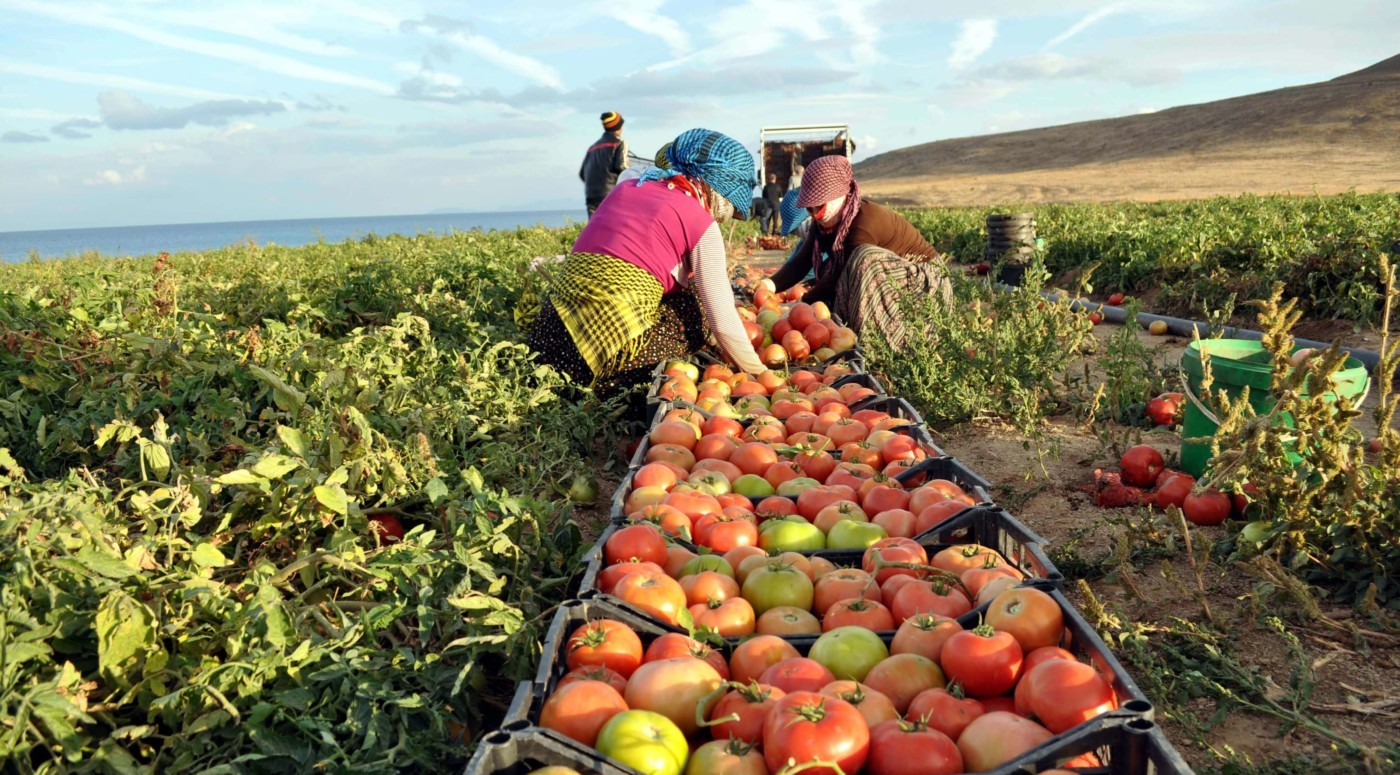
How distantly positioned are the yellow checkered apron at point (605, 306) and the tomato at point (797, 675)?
9.15 feet

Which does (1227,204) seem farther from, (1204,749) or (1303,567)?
(1204,749)

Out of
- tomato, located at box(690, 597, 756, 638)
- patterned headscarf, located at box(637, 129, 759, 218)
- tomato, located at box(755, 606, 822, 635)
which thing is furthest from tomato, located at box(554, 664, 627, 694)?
patterned headscarf, located at box(637, 129, 759, 218)

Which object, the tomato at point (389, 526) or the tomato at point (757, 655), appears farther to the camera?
the tomato at point (389, 526)

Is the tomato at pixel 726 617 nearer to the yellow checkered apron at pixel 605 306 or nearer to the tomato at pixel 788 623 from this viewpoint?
the tomato at pixel 788 623

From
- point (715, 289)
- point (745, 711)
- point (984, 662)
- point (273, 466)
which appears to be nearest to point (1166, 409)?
point (715, 289)

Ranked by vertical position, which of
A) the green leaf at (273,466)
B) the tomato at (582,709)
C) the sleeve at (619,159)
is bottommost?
the tomato at (582,709)

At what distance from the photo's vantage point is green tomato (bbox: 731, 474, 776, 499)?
3.15 meters

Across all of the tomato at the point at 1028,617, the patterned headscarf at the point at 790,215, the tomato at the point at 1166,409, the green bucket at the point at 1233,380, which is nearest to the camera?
the tomato at the point at 1028,617

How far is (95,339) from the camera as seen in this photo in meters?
4.17

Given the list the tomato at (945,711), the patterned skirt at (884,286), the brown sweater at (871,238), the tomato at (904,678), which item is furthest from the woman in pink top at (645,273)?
the tomato at (945,711)

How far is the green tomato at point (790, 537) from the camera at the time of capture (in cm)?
262

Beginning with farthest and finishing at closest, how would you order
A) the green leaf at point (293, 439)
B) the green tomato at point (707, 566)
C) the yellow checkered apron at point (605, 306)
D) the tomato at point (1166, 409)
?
the tomato at point (1166, 409), the yellow checkered apron at point (605, 306), the green leaf at point (293, 439), the green tomato at point (707, 566)

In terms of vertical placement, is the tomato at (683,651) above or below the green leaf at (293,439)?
below

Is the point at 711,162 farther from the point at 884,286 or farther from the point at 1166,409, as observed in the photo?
the point at 1166,409
